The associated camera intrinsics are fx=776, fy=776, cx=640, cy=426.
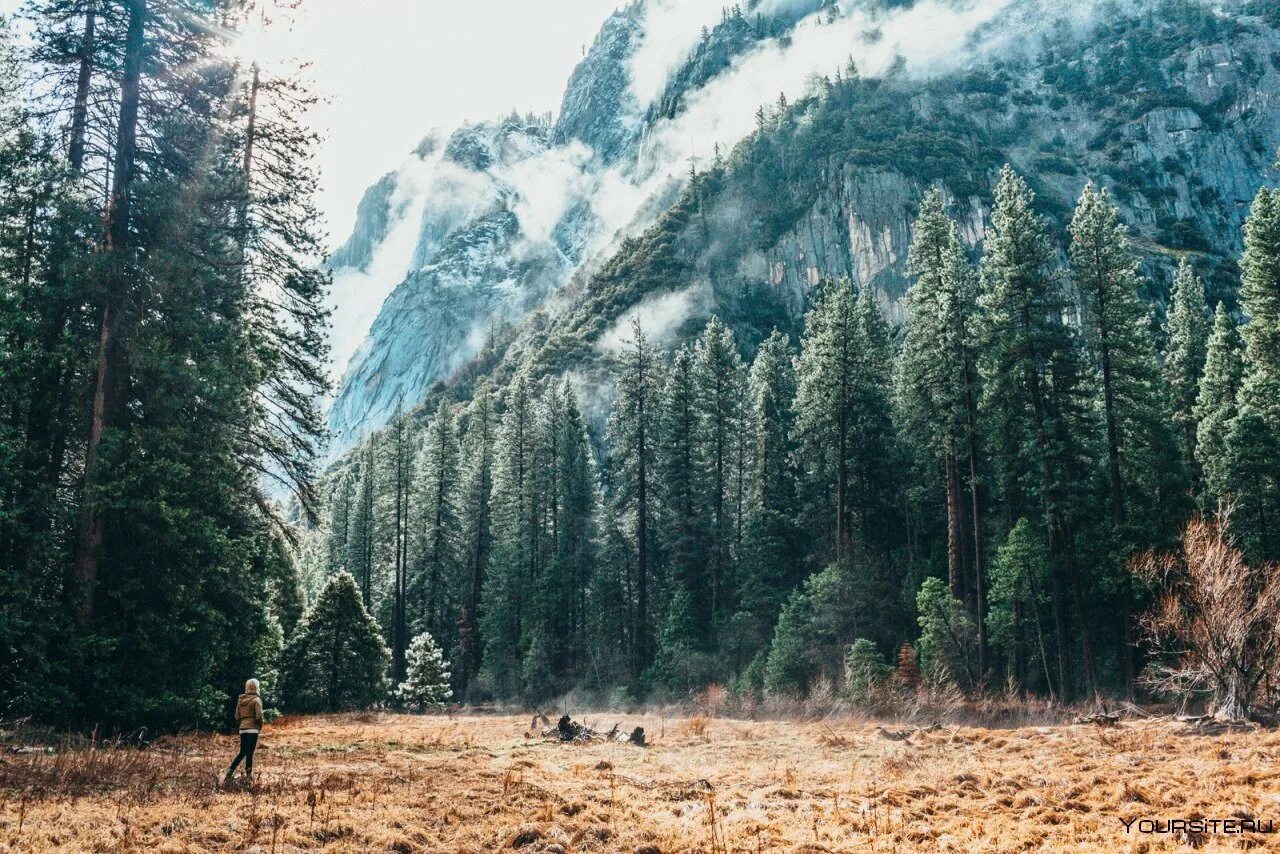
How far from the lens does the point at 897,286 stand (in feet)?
369

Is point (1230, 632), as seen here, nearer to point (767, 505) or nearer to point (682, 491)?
point (767, 505)

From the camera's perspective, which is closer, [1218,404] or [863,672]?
[863,672]

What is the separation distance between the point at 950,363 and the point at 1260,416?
12.1m

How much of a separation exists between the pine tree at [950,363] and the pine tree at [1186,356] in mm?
17938

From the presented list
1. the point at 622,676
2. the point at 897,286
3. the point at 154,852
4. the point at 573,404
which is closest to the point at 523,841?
the point at 154,852

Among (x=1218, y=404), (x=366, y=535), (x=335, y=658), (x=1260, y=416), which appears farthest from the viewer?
(x=366, y=535)

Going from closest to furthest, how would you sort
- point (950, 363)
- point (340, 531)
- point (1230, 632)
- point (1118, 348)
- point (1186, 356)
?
point (1230, 632), point (1118, 348), point (950, 363), point (1186, 356), point (340, 531)

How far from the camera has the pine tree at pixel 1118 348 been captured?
28.9 m

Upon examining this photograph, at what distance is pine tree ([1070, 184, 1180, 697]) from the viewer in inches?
1139

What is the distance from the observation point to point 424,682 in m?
38.1

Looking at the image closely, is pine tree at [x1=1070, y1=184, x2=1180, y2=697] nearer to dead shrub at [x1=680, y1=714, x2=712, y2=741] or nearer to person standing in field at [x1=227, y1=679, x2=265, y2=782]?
dead shrub at [x1=680, y1=714, x2=712, y2=741]

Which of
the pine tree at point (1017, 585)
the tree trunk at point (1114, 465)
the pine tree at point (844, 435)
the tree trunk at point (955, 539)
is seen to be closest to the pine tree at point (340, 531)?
the pine tree at point (844, 435)

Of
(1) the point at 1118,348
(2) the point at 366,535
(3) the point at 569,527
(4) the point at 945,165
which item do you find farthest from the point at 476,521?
(4) the point at 945,165

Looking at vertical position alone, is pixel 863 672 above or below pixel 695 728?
above
